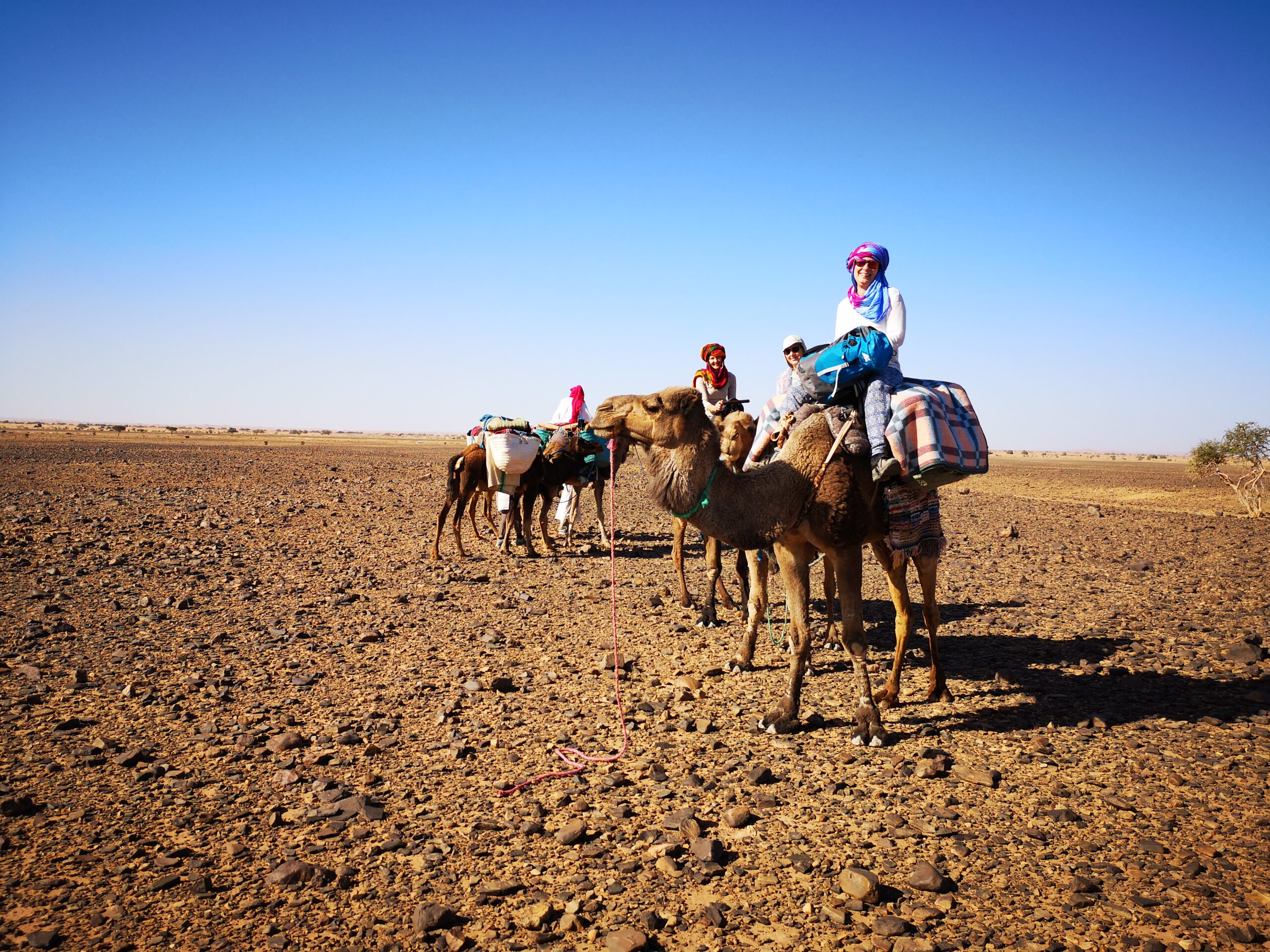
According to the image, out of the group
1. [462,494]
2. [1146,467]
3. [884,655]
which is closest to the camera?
[884,655]

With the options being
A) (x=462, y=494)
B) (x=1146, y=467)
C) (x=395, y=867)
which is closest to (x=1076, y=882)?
(x=395, y=867)

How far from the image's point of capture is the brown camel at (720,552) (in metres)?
7.70

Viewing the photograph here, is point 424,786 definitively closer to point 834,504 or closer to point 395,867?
point 395,867

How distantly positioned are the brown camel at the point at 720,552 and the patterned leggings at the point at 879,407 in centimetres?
145

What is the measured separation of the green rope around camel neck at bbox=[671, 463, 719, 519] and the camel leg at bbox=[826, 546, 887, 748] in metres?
1.22

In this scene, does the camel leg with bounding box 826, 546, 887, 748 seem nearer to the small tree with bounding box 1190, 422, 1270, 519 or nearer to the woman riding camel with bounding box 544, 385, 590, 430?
the woman riding camel with bounding box 544, 385, 590, 430

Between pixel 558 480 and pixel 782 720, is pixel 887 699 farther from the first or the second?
pixel 558 480

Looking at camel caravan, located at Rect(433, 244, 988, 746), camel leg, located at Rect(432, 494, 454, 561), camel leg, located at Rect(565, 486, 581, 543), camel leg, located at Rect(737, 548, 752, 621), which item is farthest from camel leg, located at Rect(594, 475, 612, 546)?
camel caravan, located at Rect(433, 244, 988, 746)

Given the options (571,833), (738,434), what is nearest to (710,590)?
(738,434)

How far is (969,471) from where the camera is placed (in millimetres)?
5723

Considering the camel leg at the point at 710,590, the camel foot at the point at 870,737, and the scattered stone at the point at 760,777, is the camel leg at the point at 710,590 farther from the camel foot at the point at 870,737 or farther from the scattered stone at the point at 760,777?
the scattered stone at the point at 760,777

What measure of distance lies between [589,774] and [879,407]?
3.38 meters

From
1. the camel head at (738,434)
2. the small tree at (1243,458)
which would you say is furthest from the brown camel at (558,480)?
the small tree at (1243,458)

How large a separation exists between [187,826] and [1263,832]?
20.0ft
